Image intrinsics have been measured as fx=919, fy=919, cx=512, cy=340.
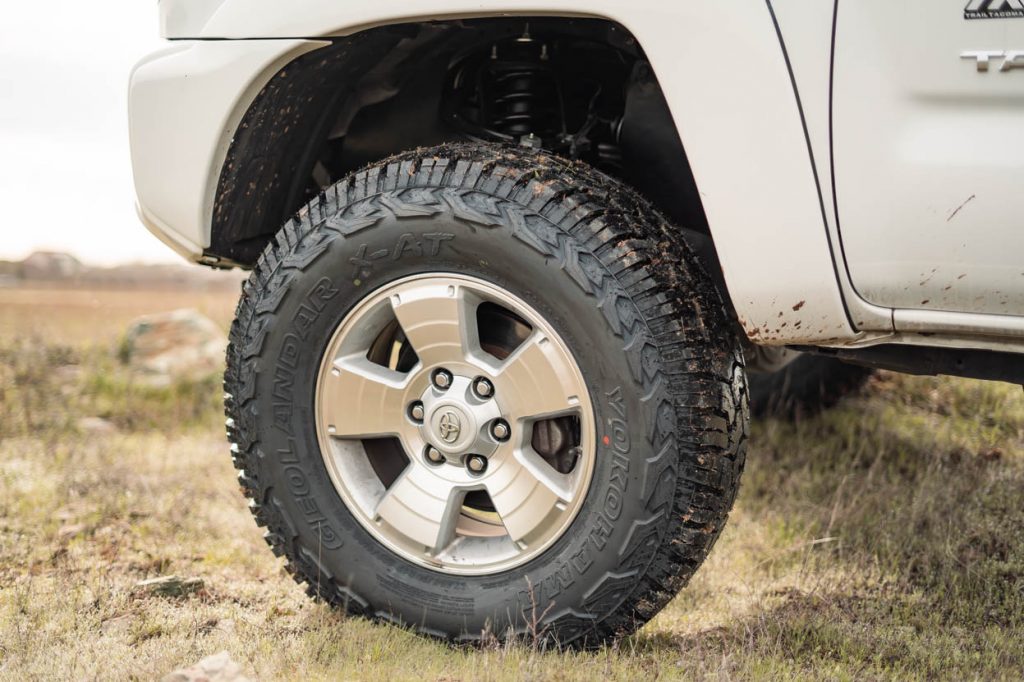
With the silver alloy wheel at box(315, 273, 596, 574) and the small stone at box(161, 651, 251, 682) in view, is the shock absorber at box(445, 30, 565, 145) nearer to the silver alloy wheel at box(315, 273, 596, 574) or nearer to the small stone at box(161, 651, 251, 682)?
the silver alloy wheel at box(315, 273, 596, 574)

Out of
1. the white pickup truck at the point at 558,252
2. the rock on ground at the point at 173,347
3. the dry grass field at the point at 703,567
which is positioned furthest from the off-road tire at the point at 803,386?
the rock on ground at the point at 173,347

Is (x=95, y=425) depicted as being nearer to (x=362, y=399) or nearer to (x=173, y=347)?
(x=173, y=347)

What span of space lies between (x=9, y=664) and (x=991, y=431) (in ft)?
12.7

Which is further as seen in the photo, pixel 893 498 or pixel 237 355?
pixel 893 498

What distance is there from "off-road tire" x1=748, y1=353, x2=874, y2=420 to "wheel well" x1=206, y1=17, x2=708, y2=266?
1.78m

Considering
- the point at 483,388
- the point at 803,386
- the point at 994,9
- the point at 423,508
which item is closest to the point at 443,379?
the point at 483,388

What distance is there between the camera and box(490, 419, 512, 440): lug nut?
7.14 feet

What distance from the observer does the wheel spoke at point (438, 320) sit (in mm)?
2166

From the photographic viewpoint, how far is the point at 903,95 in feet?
5.78

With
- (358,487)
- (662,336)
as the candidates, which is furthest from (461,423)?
(662,336)

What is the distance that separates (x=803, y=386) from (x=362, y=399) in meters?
2.54

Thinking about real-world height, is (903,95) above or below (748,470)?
above

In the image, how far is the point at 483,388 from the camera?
2182mm

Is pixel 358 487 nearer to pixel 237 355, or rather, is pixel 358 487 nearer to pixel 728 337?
pixel 237 355
